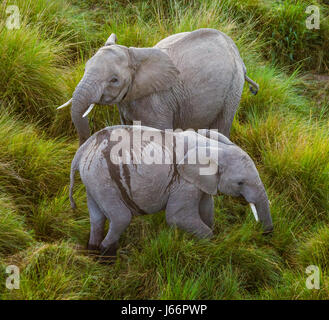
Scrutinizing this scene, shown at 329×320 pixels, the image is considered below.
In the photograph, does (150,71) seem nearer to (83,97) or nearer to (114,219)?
(83,97)

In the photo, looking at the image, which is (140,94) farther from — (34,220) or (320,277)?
(320,277)

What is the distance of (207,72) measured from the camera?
3.62 meters

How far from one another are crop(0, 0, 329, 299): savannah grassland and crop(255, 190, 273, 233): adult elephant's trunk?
2.4 inches

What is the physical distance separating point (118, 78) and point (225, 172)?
88 cm

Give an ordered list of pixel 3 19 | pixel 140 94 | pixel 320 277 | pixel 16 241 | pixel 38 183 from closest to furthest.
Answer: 1. pixel 320 277
2. pixel 16 241
3. pixel 140 94
4. pixel 38 183
5. pixel 3 19

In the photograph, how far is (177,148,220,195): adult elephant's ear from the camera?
302cm

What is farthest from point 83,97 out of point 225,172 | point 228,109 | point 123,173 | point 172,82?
point 228,109

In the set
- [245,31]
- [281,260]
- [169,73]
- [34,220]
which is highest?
[169,73]

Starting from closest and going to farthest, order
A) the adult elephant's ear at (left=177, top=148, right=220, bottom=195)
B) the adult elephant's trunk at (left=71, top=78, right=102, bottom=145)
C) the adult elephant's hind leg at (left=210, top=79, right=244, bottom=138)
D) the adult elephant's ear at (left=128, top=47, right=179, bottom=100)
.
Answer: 1. the adult elephant's ear at (left=177, top=148, right=220, bottom=195)
2. the adult elephant's trunk at (left=71, top=78, right=102, bottom=145)
3. the adult elephant's ear at (left=128, top=47, right=179, bottom=100)
4. the adult elephant's hind leg at (left=210, top=79, right=244, bottom=138)

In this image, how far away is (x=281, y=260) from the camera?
340cm

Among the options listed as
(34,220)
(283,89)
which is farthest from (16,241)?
(283,89)

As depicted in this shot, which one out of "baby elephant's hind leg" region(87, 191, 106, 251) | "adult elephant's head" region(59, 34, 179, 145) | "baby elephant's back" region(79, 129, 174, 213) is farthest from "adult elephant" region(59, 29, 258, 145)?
"baby elephant's hind leg" region(87, 191, 106, 251)

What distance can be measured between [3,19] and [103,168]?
241 centimetres

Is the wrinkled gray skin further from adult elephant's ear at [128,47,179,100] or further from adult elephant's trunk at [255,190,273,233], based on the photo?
adult elephant's ear at [128,47,179,100]
